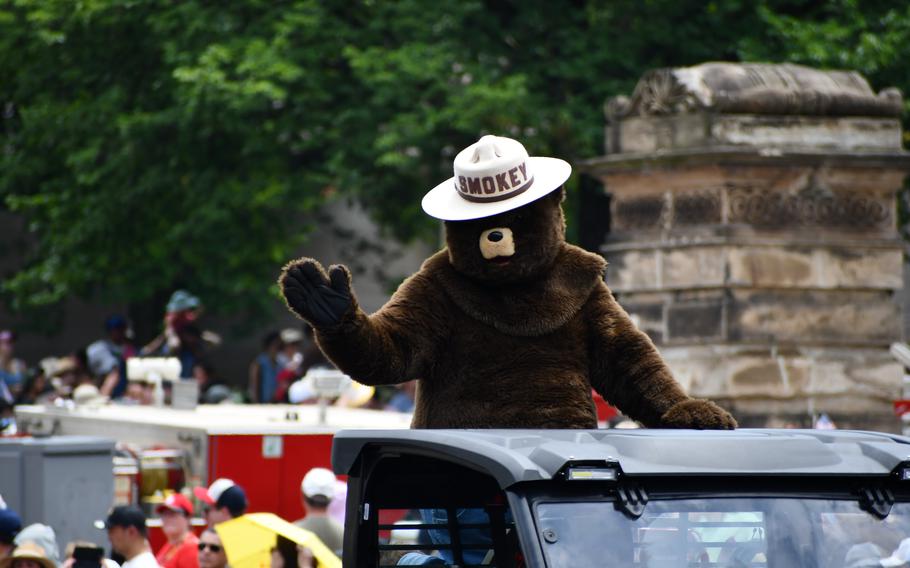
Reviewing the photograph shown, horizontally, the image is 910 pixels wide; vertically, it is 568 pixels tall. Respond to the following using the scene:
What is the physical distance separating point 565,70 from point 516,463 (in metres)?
14.0

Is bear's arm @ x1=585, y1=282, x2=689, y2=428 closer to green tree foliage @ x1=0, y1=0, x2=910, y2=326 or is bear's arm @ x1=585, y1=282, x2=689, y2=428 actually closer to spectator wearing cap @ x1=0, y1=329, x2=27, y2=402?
green tree foliage @ x1=0, y1=0, x2=910, y2=326

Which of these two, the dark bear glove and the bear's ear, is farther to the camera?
the bear's ear

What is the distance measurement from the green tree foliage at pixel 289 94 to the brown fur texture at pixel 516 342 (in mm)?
10932

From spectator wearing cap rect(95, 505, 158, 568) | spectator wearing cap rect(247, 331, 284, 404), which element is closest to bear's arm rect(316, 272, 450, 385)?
spectator wearing cap rect(95, 505, 158, 568)

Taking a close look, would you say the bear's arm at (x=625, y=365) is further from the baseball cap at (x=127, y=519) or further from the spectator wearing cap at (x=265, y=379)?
the spectator wearing cap at (x=265, y=379)

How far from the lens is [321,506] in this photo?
9.51 metres

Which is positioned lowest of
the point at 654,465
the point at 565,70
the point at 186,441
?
the point at 186,441

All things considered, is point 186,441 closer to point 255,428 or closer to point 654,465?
point 255,428

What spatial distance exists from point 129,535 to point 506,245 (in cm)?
368

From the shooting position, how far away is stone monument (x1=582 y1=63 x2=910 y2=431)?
12672mm

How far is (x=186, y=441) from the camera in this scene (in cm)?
1130

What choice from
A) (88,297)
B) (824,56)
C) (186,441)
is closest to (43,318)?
(88,297)

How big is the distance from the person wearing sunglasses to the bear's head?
324 centimetres

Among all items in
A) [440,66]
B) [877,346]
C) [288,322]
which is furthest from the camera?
[288,322]
